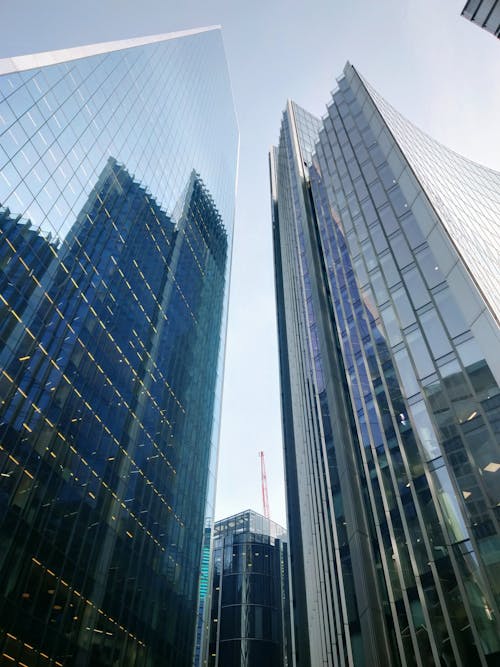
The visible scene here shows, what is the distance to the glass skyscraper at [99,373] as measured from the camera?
113 feet

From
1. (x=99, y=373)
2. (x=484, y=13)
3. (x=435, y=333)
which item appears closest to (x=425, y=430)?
(x=435, y=333)

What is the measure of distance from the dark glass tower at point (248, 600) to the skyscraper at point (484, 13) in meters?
90.1

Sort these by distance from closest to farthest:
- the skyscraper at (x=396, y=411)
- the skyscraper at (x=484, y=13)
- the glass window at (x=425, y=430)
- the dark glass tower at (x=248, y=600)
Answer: the skyscraper at (x=396, y=411), the skyscraper at (x=484, y=13), the glass window at (x=425, y=430), the dark glass tower at (x=248, y=600)

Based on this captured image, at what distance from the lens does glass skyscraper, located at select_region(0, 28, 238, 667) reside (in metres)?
34.4

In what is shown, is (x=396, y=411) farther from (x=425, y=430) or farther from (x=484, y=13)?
(x=484, y=13)

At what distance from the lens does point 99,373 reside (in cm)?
4684

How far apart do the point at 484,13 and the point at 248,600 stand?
94196 mm

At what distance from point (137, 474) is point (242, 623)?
53.6 m

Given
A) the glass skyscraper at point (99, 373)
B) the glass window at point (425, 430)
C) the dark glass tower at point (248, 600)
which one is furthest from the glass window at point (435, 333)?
the dark glass tower at point (248, 600)

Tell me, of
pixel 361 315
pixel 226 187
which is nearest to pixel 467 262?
pixel 361 315

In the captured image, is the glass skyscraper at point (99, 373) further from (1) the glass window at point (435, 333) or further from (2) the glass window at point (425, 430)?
(1) the glass window at point (435, 333)

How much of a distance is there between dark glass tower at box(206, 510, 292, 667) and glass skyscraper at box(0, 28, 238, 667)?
31.9 meters

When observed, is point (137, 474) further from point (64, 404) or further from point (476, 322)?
point (476, 322)

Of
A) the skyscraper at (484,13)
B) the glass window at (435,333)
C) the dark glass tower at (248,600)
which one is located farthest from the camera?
the dark glass tower at (248,600)
